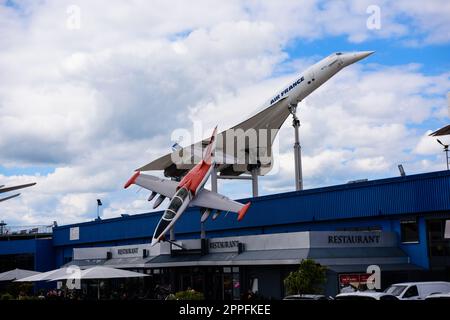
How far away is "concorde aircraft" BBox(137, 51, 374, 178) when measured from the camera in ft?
137

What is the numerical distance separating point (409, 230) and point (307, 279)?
31.3 feet

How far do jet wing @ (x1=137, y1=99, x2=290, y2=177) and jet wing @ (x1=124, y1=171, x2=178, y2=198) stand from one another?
18.0 feet

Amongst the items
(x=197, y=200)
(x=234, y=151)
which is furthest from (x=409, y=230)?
(x=234, y=151)

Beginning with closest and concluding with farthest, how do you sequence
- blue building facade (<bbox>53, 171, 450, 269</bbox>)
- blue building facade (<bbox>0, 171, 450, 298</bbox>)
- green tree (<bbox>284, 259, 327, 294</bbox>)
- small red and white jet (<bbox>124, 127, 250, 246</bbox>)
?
green tree (<bbox>284, 259, 327, 294</bbox>)
blue building facade (<bbox>0, 171, 450, 298</bbox>)
blue building facade (<bbox>53, 171, 450, 269</bbox>)
small red and white jet (<bbox>124, 127, 250, 246</bbox>)

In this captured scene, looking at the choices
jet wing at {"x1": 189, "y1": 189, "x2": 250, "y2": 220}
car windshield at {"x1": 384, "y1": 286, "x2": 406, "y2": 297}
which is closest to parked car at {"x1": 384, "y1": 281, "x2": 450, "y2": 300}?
car windshield at {"x1": 384, "y1": 286, "x2": 406, "y2": 297}

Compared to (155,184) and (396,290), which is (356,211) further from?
(155,184)

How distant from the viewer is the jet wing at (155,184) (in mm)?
41750

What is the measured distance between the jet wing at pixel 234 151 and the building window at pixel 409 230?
Answer: 44.2 feet

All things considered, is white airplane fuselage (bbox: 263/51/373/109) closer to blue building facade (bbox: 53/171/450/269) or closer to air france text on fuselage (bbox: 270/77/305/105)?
air france text on fuselage (bbox: 270/77/305/105)

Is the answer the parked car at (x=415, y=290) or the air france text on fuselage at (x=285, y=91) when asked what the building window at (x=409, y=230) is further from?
the air france text on fuselage at (x=285, y=91)

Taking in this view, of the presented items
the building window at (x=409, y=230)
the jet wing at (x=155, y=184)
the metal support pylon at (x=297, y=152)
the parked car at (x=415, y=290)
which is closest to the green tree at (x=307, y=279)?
the parked car at (x=415, y=290)

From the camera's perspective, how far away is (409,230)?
34.5 meters
